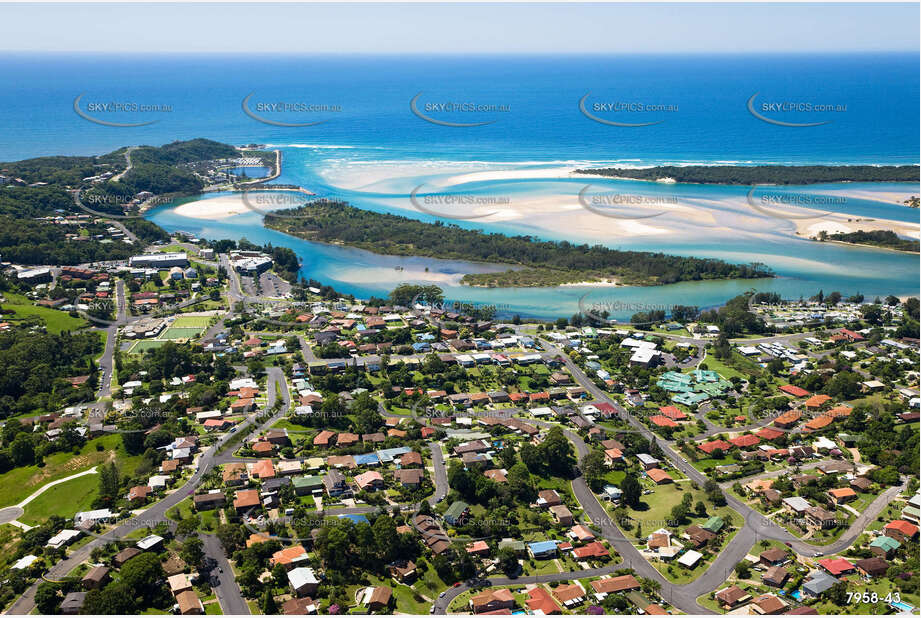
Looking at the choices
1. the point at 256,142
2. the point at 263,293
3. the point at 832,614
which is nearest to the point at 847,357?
the point at 832,614

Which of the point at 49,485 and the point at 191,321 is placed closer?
the point at 49,485

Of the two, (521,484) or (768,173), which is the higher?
(768,173)

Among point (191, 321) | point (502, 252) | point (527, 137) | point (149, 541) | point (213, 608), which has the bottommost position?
point (213, 608)

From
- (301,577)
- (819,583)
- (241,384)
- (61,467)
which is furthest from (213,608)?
(819,583)

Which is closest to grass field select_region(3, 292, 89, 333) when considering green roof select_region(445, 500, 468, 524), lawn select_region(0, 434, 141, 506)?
lawn select_region(0, 434, 141, 506)

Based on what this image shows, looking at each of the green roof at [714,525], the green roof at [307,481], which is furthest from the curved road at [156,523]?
the green roof at [714,525]

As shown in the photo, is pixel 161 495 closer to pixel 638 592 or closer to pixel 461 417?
pixel 461 417

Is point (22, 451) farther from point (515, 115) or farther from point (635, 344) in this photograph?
point (515, 115)

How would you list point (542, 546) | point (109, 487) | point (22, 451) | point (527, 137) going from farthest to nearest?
point (527, 137) < point (22, 451) < point (109, 487) < point (542, 546)

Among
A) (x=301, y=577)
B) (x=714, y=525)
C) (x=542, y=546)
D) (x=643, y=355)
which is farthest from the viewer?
(x=643, y=355)
